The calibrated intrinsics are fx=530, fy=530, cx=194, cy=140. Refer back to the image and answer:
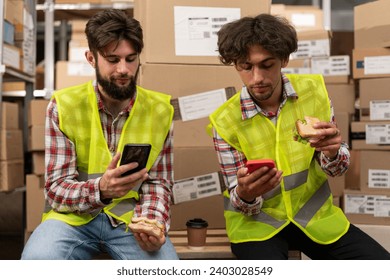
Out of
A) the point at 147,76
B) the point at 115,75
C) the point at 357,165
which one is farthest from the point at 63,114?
the point at 357,165

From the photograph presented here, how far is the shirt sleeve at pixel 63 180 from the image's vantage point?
1295 mm

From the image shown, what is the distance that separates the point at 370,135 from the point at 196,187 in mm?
757

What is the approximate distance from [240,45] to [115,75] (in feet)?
1.10

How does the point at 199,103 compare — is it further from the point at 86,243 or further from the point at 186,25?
the point at 86,243

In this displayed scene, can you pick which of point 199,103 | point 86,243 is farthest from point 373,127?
point 86,243

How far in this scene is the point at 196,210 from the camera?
67.2 inches

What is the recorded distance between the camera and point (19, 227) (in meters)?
2.78

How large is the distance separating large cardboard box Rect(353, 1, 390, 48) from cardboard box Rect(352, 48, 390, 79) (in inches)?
1.3

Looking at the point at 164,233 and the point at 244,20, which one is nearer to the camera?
the point at 164,233

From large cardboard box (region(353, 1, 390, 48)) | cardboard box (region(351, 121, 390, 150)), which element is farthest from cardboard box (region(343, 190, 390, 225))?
large cardboard box (region(353, 1, 390, 48))

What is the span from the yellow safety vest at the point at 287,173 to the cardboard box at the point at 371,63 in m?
0.67

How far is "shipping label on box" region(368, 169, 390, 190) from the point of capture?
1.98 metres

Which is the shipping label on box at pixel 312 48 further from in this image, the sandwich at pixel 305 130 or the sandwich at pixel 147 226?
the sandwich at pixel 147 226
